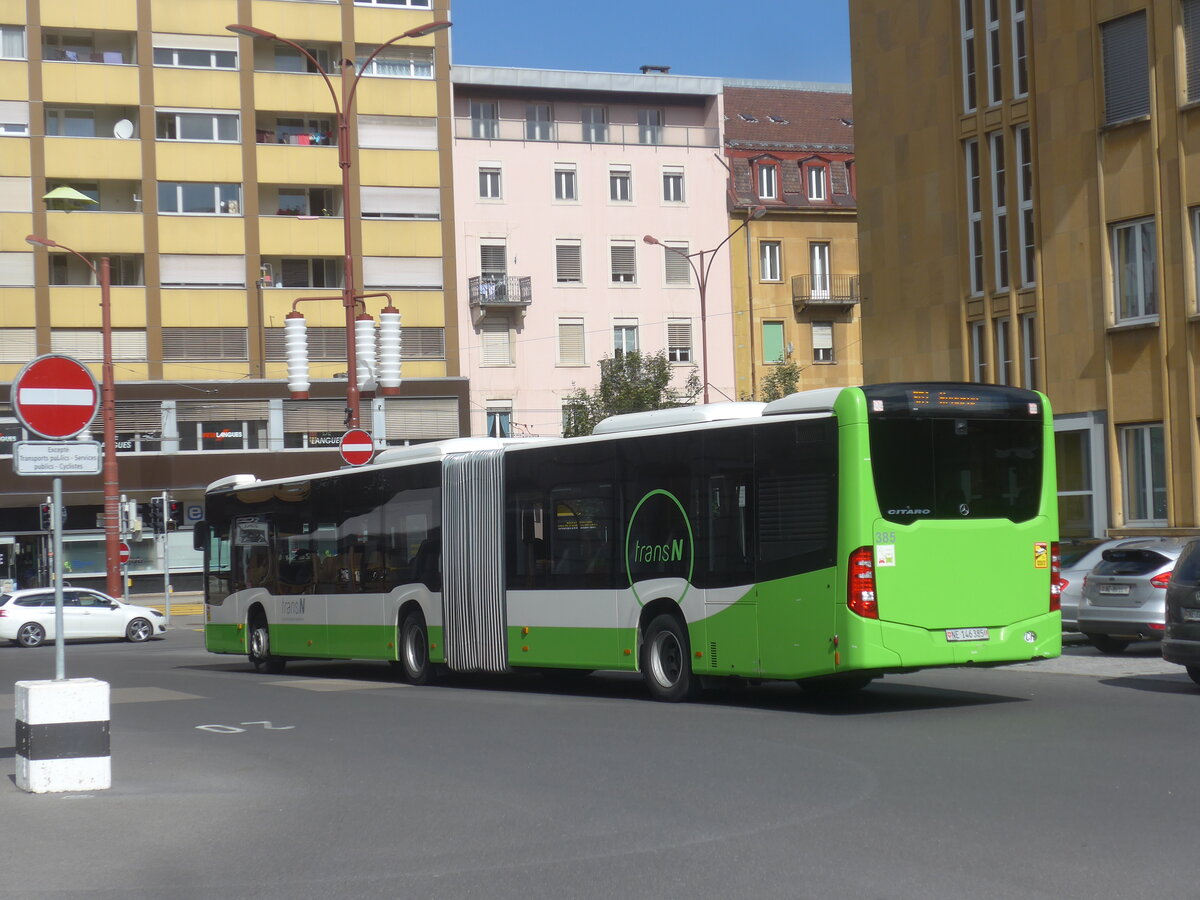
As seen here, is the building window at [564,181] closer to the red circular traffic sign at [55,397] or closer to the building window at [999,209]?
the building window at [999,209]

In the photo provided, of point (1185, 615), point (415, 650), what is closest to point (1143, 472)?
point (1185, 615)

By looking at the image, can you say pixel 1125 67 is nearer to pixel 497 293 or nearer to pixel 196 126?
pixel 497 293

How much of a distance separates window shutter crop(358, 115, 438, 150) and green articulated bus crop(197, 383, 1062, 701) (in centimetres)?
3869

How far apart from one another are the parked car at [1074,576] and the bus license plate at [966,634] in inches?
291

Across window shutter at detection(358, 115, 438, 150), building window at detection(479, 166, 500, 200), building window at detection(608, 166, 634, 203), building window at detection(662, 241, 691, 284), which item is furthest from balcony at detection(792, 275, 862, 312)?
window shutter at detection(358, 115, 438, 150)

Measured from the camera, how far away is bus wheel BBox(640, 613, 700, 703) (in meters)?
16.1

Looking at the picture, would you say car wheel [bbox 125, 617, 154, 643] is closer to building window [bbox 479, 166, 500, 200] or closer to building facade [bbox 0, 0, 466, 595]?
building facade [bbox 0, 0, 466, 595]

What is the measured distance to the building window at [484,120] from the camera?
63250mm

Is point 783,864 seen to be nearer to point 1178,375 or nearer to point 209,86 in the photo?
point 1178,375

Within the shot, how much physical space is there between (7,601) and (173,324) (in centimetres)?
2044

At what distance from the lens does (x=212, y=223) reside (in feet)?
185

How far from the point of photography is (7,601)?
37.1m

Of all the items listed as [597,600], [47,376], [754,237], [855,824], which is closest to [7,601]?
[597,600]

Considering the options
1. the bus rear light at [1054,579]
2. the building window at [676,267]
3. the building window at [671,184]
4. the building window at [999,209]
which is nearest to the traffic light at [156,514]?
the building window at [999,209]
